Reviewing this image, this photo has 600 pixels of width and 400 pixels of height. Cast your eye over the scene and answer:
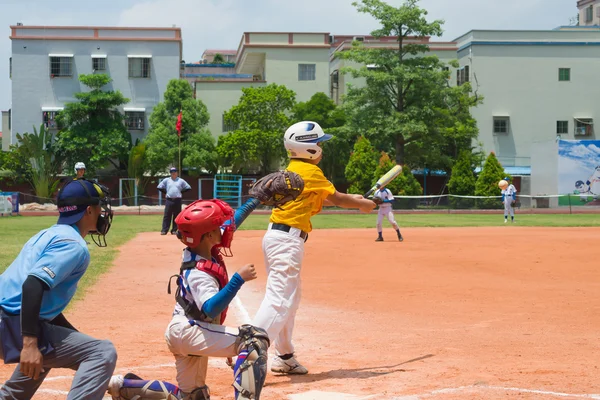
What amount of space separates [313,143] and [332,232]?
841 inches

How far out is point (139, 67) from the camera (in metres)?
58.8

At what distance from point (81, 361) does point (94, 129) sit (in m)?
52.1

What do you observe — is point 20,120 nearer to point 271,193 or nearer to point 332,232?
point 332,232

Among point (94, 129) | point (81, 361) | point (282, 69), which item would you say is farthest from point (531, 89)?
point (81, 361)

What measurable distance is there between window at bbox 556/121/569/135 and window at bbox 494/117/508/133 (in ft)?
14.1

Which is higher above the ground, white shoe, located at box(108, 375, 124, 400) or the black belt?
the black belt

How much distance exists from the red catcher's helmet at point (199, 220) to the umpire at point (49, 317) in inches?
29.8

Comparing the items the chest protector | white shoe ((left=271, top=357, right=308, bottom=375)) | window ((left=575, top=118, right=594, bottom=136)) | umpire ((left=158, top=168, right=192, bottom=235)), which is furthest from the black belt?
window ((left=575, top=118, right=594, bottom=136))

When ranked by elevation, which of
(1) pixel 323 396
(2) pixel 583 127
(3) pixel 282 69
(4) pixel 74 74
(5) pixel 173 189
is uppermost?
(3) pixel 282 69

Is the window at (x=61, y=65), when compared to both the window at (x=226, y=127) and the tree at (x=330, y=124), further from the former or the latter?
the tree at (x=330, y=124)

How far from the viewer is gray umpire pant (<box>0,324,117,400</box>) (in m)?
4.70

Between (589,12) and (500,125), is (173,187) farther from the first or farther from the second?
(589,12)

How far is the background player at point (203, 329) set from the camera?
5.17 metres

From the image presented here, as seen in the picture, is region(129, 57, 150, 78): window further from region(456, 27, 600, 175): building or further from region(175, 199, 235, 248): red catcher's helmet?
region(175, 199, 235, 248): red catcher's helmet
